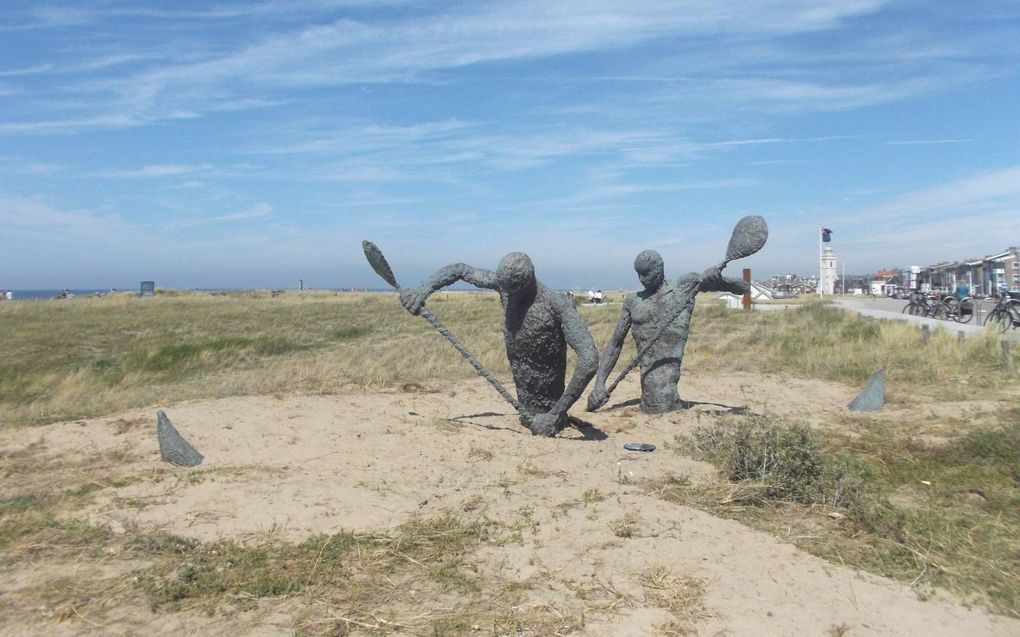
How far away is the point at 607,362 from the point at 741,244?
1707 mm

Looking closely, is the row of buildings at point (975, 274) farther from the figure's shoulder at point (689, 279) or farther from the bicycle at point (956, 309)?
the figure's shoulder at point (689, 279)

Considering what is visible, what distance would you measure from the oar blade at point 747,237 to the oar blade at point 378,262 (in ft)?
10.7

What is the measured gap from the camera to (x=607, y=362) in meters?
7.23

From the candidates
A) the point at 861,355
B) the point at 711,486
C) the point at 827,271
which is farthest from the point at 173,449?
the point at 827,271

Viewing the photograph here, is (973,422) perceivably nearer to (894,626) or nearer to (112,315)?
(894,626)

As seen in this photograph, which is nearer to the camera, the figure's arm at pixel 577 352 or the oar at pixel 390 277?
the figure's arm at pixel 577 352

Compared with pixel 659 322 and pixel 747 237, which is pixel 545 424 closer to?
pixel 659 322

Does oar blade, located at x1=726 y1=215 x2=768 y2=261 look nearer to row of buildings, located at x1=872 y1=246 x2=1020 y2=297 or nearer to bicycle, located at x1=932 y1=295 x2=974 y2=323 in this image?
bicycle, located at x1=932 y1=295 x2=974 y2=323

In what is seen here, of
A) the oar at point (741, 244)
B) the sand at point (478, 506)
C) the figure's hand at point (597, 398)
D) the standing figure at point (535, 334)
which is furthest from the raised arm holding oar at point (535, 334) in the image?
the oar at point (741, 244)

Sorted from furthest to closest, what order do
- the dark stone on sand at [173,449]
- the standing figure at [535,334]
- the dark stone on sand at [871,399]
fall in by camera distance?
the dark stone on sand at [871,399]
the standing figure at [535,334]
the dark stone on sand at [173,449]

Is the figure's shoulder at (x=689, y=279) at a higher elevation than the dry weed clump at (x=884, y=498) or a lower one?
higher

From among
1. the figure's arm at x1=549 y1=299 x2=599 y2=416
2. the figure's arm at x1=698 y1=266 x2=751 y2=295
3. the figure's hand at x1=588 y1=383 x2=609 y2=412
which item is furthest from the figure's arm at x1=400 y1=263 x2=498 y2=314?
the figure's arm at x1=698 y1=266 x2=751 y2=295

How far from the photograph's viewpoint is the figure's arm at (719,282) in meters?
7.24

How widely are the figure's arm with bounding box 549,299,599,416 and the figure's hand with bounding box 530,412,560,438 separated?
0.18ft
